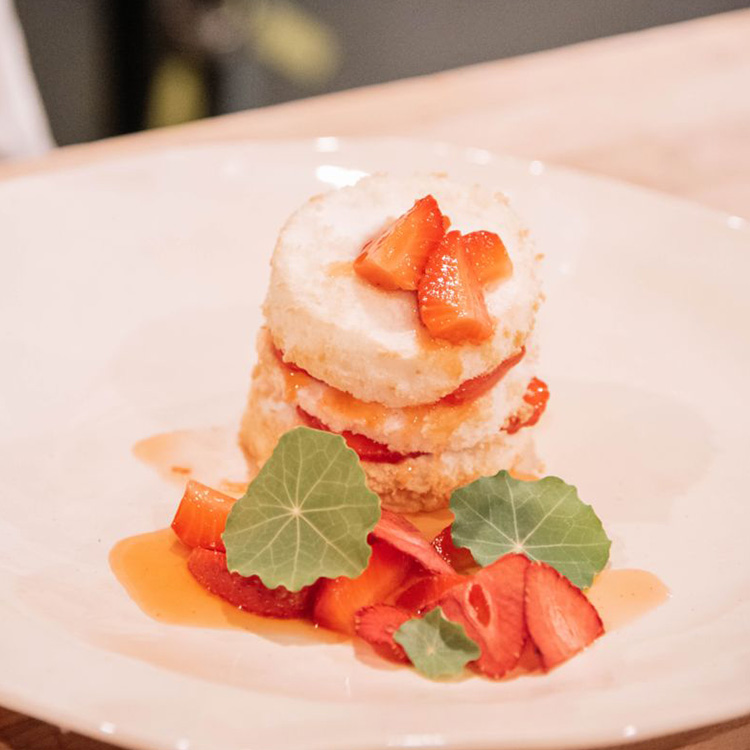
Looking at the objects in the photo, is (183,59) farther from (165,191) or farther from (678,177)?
(678,177)

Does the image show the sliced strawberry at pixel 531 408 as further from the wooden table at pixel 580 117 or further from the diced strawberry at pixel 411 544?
the wooden table at pixel 580 117

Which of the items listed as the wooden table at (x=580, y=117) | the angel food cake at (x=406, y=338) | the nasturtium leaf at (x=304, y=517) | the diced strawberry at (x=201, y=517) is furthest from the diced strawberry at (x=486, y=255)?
the wooden table at (x=580, y=117)

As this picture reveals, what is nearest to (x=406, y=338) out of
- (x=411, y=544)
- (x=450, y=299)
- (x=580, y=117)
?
(x=450, y=299)

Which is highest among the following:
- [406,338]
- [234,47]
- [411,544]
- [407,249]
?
[407,249]

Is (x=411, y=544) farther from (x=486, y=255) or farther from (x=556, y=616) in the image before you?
(x=486, y=255)

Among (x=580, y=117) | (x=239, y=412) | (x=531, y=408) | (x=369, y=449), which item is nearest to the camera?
(x=369, y=449)

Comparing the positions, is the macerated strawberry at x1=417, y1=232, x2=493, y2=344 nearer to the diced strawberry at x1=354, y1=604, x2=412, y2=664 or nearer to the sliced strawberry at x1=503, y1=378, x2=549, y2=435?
the sliced strawberry at x1=503, y1=378, x2=549, y2=435

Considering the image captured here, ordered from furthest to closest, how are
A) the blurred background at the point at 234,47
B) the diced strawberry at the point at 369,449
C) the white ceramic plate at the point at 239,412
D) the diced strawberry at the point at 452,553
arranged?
the blurred background at the point at 234,47 < the diced strawberry at the point at 369,449 < the diced strawberry at the point at 452,553 < the white ceramic plate at the point at 239,412
